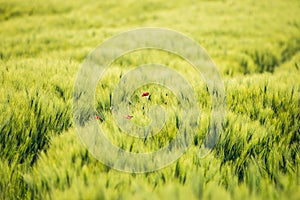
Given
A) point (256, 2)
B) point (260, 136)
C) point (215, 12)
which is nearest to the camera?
point (260, 136)

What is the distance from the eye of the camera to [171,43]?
→ 5.93 metres

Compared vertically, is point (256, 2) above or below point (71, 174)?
above

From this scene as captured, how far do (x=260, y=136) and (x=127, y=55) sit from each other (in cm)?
354

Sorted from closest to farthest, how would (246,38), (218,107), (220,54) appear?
(218,107) < (220,54) < (246,38)

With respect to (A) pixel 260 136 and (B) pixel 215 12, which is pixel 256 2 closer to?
(B) pixel 215 12

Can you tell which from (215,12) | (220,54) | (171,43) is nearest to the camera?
Result: (220,54)

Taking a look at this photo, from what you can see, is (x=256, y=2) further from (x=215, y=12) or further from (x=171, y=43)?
(x=171, y=43)

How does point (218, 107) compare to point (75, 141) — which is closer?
point (75, 141)

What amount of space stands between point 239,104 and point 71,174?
1600 millimetres

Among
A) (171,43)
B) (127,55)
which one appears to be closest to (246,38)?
(171,43)

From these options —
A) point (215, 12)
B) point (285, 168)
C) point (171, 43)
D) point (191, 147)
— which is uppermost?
point (215, 12)

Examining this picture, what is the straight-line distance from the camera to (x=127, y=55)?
4918 millimetres

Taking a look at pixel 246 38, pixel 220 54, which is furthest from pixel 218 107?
pixel 246 38

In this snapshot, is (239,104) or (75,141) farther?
(239,104)
